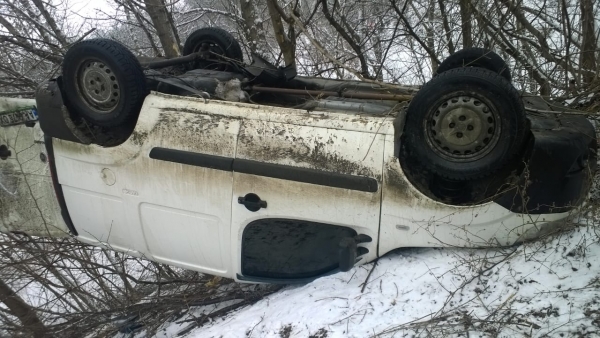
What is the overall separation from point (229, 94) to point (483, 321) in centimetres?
225

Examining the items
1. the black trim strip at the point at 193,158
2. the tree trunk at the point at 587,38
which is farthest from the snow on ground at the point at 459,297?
the tree trunk at the point at 587,38

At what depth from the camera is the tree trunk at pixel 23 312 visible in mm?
4430

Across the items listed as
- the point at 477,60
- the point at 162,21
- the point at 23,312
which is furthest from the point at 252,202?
the point at 162,21

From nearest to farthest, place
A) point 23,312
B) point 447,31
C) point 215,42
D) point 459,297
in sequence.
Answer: point 459,297
point 215,42
point 23,312
point 447,31

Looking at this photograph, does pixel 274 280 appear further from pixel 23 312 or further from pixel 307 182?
pixel 23 312

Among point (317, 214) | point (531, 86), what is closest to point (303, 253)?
point (317, 214)

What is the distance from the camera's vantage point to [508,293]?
7.98 feet

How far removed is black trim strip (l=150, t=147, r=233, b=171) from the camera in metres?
2.70

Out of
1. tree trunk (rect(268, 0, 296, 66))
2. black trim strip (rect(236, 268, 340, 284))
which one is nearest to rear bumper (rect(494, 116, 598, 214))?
black trim strip (rect(236, 268, 340, 284))

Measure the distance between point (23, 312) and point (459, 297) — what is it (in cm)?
490

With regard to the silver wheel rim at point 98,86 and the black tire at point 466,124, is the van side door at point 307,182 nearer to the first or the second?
the black tire at point 466,124

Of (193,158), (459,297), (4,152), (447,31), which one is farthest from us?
(447,31)

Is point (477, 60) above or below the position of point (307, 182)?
above

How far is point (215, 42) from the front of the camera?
439 cm
